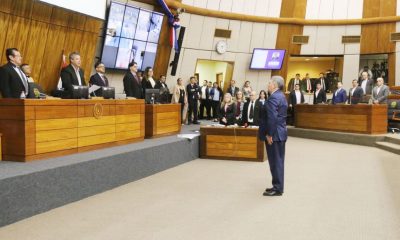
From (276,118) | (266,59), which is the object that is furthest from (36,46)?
(266,59)

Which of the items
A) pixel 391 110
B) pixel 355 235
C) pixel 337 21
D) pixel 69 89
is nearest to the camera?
pixel 355 235

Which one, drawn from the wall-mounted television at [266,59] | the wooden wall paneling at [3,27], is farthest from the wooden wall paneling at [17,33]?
the wall-mounted television at [266,59]

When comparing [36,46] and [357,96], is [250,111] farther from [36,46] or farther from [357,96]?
[36,46]

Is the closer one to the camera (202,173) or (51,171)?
(51,171)

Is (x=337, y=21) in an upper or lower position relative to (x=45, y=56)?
upper

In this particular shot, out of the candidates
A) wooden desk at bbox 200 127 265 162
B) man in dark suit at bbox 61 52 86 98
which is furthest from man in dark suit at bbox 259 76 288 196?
man in dark suit at bbox 61 52 86 98

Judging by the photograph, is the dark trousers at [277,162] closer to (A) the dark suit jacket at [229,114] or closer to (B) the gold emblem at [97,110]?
(B) the gold emblem at [97,110]

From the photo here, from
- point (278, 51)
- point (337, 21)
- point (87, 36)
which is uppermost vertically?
point (337, 21)

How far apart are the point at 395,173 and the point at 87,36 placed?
554 centimetres

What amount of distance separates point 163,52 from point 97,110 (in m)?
5.66

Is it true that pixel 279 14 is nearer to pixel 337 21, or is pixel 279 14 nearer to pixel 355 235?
pixel 337 21

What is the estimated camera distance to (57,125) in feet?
13.1

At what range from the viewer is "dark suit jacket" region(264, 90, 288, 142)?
409 centimetres

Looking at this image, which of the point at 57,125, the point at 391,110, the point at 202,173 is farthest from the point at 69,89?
the point at 391,110
